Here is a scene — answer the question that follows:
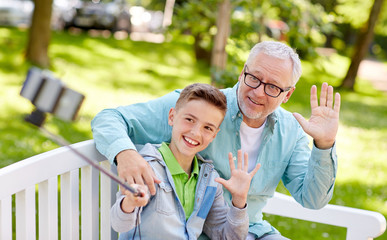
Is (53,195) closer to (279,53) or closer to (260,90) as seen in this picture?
(260,90)

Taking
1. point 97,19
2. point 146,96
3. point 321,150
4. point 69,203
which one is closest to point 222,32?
point 321,150

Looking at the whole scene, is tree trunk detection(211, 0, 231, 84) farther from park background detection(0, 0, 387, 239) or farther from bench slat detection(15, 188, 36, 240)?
bench slat detection(15, 188, 36, 240)

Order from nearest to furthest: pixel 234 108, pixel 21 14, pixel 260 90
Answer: pixel 260 90 < pixel 234 108 < pixel 21 14

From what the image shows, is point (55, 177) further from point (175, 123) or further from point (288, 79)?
point (288, 79)

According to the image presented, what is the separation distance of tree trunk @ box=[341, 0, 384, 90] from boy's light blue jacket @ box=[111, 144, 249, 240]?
12412 mm

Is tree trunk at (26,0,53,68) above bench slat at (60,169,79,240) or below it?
below

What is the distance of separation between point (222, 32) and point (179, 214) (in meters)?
3.15

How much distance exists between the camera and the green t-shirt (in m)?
2.25

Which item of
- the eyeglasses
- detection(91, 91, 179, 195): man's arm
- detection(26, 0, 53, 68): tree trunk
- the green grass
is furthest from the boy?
detection(26, 0, 53, 68): tree trunk

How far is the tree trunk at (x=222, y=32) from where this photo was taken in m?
5.02

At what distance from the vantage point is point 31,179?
6.56 ft

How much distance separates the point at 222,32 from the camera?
16.6 ft

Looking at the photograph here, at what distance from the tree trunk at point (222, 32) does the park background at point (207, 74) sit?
1.6 inches

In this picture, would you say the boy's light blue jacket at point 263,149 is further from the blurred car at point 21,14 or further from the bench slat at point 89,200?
the blurred car at point 21,14
